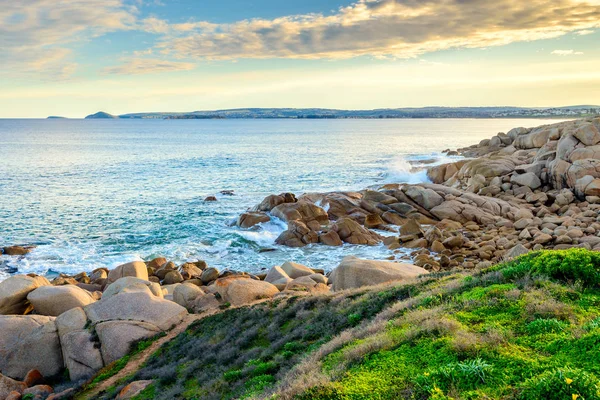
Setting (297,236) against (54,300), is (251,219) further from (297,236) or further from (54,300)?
(54,300)

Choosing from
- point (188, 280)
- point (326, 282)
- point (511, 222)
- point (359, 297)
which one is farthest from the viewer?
point (511, 222)

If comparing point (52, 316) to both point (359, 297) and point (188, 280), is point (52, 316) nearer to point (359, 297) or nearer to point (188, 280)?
point (188, 280)

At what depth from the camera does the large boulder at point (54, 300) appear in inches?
719

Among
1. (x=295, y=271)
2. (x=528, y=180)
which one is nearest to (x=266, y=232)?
(x=295, y=271)

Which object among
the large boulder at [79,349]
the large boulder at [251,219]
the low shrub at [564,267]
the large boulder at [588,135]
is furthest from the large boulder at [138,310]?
the large boulder at [588,135]

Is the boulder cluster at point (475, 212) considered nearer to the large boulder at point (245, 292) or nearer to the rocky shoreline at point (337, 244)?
the rocky shoreline at point (337, 244)

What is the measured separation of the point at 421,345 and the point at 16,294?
59.5ft

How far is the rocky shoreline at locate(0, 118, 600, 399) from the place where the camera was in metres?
15.4

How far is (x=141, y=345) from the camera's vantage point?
586 inches

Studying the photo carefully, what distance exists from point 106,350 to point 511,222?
2824 centimetres

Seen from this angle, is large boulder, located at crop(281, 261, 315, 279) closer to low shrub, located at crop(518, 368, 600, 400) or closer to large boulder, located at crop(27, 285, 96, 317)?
large boulder, located at crop(27, 285, 96, 317)

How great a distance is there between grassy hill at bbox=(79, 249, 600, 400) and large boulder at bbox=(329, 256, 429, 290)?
3224 mm

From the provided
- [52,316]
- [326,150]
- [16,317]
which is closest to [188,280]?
[52,316]

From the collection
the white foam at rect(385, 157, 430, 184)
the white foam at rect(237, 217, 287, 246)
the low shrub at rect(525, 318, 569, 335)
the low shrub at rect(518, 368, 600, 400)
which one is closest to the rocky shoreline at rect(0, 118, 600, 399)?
the white foam at rect(237, 217, 287, 246)
